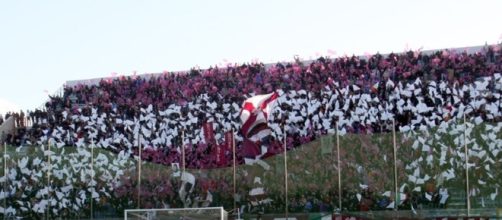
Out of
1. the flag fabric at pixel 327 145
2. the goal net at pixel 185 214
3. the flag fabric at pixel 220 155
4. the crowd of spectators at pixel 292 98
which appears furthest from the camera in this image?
the crowd of spectators at pixel 292 98

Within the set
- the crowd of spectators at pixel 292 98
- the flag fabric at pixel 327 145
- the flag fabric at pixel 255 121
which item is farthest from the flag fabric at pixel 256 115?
the flag fabric at pixel 327 145

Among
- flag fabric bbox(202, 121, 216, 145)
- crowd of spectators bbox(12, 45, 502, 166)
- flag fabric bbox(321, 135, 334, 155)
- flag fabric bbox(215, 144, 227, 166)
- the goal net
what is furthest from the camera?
flag fabric bbox(202, 121, 216, 145)

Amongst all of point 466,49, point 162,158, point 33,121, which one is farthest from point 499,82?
point 33,121

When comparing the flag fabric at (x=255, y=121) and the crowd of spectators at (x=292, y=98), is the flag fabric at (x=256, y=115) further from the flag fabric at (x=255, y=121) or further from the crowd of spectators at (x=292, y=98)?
the crowd of spectators at (x=292, y=98)

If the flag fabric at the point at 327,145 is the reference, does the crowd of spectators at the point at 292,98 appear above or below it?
above

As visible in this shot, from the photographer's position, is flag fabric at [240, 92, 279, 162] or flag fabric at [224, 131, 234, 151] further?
flag fabric at [224, 131, 234, 151]

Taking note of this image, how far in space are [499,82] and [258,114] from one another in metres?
7.39

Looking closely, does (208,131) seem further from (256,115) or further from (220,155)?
(220,155)

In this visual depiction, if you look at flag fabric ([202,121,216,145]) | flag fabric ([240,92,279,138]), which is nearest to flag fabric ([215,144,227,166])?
flag fabric ([240,92,279,138])

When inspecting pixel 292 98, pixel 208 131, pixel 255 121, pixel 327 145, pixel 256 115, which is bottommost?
pixel 327 145

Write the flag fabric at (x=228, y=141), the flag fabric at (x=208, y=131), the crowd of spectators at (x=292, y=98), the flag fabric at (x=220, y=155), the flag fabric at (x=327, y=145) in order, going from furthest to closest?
the flag fabric at (x=208, y=131)
the crowd of spectators at (x=292, y=98)
the flag fabric at (x=228, y=141)
the flag fabric at (x=220, y=155)
the flag fabric at (x=327, y=145)

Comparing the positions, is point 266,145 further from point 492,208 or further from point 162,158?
point 492,208

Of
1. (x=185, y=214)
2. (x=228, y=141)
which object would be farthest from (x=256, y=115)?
(x=185, y=214)

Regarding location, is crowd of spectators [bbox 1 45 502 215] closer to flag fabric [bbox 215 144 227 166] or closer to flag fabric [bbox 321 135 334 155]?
flag fabric [bbox 215 144 227 166]
